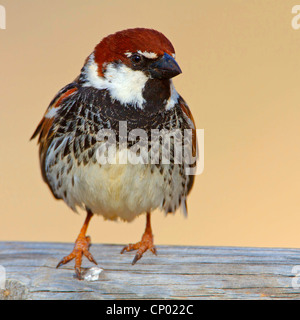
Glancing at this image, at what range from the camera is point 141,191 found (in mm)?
2680

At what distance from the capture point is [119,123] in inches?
98.5

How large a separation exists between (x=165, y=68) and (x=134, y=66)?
168mm

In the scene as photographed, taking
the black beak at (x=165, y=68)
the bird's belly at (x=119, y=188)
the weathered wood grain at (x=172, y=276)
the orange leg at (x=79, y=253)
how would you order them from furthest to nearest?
the bird's belly at (x=119, y=188), the orange leg at (x=79, y=253), the black beak at (x=165, y=68), the weathered wood grain at (x=172, y=276)

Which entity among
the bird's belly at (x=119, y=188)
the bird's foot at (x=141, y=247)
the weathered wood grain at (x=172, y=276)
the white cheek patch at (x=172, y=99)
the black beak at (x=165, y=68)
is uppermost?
the black beak at (x=165, y=68)

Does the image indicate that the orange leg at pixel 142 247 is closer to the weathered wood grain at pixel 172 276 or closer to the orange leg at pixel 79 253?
the weathered wood grain at pixel 172 276

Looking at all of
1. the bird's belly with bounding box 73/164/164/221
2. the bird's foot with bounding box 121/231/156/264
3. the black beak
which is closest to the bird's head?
the black beak

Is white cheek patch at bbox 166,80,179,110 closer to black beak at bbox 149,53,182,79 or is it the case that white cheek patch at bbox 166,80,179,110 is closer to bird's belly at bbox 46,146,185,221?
black beak at bbox 149,53,182,79

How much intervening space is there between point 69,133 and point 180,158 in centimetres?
61

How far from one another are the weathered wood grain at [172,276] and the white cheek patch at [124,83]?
78 centimetres

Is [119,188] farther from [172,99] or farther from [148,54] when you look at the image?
[148,54]

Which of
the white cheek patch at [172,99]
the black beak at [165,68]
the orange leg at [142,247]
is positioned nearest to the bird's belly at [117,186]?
the orange leg at [142,247]

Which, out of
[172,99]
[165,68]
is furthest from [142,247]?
[165,68]

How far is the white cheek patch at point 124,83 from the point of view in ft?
8.16

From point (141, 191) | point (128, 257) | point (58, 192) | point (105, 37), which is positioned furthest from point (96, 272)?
point (105, 37)
